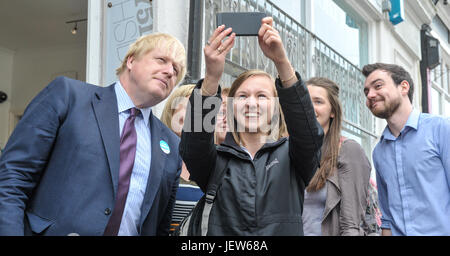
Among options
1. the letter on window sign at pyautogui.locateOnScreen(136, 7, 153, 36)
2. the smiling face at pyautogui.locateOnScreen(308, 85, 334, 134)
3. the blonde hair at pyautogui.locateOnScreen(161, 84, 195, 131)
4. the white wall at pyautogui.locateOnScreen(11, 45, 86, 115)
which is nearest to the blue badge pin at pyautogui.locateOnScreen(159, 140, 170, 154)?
the blonde hair at pyautogui.locateOnScreen(161, 84, 195, 131)

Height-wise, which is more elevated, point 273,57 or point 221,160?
point 273,57

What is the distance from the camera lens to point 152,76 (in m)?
1.89

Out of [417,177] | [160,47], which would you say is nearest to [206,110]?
[160,47]

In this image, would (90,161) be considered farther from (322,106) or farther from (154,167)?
(322,106)

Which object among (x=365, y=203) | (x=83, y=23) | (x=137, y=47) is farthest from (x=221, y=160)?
(x=83, y=23)

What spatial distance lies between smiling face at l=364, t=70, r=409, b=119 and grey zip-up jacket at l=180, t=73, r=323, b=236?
1204 millimetres

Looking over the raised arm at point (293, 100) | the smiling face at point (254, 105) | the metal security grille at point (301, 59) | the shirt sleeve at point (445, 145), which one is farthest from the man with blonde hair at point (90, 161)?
the metal security grille at point (301, 59)

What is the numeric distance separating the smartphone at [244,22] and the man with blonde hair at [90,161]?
372 millimetres

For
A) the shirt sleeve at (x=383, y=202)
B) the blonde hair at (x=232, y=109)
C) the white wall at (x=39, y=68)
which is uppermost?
A: the white wall at (x=39, y=68)

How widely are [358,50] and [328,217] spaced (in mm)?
6664

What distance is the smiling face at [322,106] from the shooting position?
2600 millimetres

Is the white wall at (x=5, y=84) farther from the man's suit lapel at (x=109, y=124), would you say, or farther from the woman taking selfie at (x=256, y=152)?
the woman taking selfie at (x=256, y=152)

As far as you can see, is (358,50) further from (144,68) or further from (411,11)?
(144,68)
